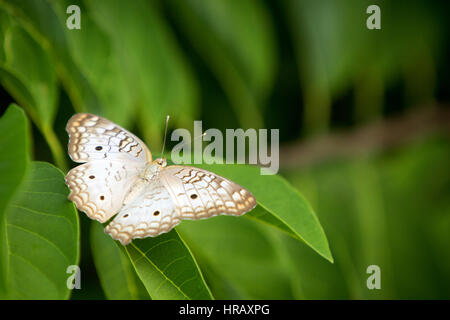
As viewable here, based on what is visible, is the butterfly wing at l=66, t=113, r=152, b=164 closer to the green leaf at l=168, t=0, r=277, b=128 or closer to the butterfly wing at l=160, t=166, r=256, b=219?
the butterfly wing at l=160, t=166, r=256, b=219

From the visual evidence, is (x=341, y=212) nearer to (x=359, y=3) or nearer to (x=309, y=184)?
(x=309, y=184)

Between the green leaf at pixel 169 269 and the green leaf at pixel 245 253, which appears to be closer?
the green leaf at pixel 169 269

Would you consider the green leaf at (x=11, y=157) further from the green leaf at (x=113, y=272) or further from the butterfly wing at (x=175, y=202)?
the green leaf at (x=113, y=272)

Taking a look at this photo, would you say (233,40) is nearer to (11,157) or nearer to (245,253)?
(245,253)

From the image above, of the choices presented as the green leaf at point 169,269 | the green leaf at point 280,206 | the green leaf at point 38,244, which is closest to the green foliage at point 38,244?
the green leaf at point 38,244

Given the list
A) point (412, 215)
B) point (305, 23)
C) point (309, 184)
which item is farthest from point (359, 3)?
point (412, 215)

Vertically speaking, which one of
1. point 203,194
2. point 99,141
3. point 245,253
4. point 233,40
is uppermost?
point 233,40

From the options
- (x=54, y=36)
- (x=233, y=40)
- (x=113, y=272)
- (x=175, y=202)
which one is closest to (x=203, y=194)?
(x=175, y=202)
